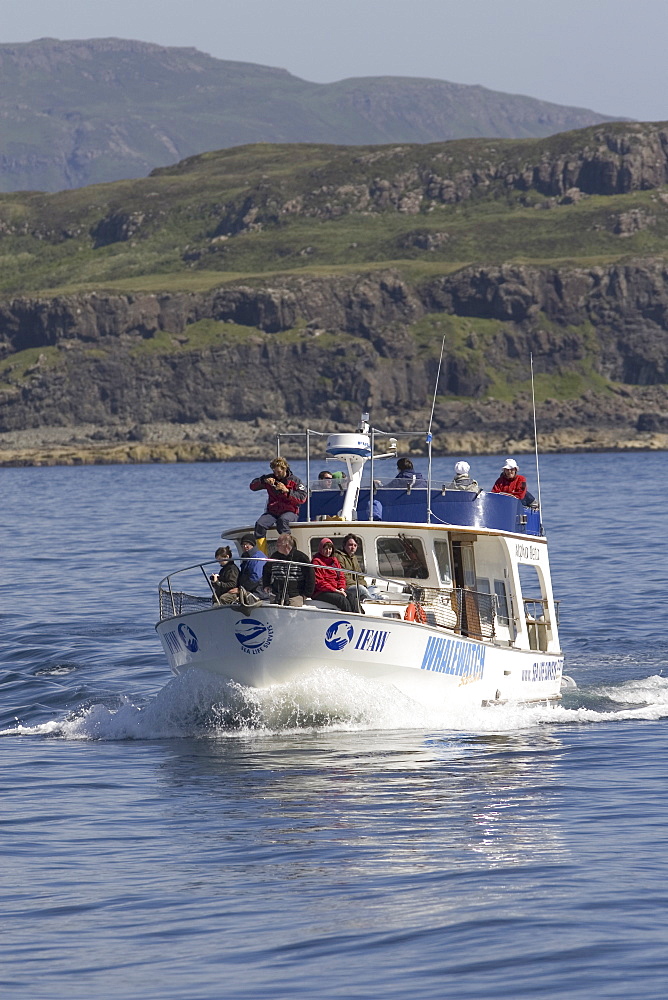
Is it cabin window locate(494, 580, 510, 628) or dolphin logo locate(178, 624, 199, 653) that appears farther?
cabin window locate(494, 580, 510, 628)

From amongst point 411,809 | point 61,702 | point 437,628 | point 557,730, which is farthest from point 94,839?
point 61,702

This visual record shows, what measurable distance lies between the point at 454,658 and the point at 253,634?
3.27 metres

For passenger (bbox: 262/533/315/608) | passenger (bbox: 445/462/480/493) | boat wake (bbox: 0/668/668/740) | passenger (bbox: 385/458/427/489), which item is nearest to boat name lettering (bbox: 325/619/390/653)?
boat wake (bbox: 0/668/668/740)

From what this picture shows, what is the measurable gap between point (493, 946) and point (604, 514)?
6165cm

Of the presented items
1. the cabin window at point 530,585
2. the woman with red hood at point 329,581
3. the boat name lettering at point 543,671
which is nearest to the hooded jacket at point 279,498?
the woman with red hood at point 329,581

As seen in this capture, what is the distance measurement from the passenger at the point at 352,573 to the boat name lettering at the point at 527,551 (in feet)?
10.5

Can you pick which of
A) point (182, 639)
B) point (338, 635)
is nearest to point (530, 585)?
point (182, 639)

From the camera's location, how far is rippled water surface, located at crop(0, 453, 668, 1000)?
11.0 m

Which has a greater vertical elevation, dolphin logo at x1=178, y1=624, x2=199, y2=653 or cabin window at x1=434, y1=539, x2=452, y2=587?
cabin window at x1=434, y1=539, x2=452, y2=587

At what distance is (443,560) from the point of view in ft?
77.5

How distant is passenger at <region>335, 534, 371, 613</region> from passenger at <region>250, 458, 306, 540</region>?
104cm

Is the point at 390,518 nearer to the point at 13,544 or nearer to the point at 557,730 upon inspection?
the point at 557,730

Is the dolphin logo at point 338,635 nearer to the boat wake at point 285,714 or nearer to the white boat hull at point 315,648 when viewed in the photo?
the white boat hull at point 315,648

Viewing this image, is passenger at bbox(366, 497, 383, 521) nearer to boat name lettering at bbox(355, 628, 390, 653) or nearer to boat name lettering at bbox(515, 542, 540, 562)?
boat name lettering at bbox(515, 542, 540, 562)
